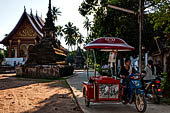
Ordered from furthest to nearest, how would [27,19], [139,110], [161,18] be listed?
[27,19], [161,18], [139,110]

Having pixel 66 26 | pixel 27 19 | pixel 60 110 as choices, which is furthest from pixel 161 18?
pixel 66 26

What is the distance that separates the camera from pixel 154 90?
313 inches

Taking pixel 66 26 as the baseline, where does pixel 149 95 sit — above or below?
below

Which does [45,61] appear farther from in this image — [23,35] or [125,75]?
[23,35]

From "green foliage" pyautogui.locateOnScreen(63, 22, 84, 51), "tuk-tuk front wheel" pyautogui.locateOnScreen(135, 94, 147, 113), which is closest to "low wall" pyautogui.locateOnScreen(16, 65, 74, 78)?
"tuk-tuk front wheel" pyautogui.locateOnScreen(135, 94, 147, 113)

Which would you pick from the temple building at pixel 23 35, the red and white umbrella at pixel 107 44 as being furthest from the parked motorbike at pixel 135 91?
the temple building at pixel 23 35

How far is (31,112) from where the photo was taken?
666cm

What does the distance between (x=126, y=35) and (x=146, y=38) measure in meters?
2.76

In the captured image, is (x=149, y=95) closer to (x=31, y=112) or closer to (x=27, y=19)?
(x=31, y=112)

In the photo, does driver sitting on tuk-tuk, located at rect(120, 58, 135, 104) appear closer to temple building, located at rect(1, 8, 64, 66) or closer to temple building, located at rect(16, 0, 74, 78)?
temple building, located at rect(16, 0, 74, 78)

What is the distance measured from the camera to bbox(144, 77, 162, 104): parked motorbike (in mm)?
7953

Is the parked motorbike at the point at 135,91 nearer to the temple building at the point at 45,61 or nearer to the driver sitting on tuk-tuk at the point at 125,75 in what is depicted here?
the driver sitting on tuk-tuk at the point at 125,75

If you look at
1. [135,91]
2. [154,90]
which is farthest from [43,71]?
[135,91]

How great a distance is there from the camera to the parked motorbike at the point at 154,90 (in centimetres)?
795
